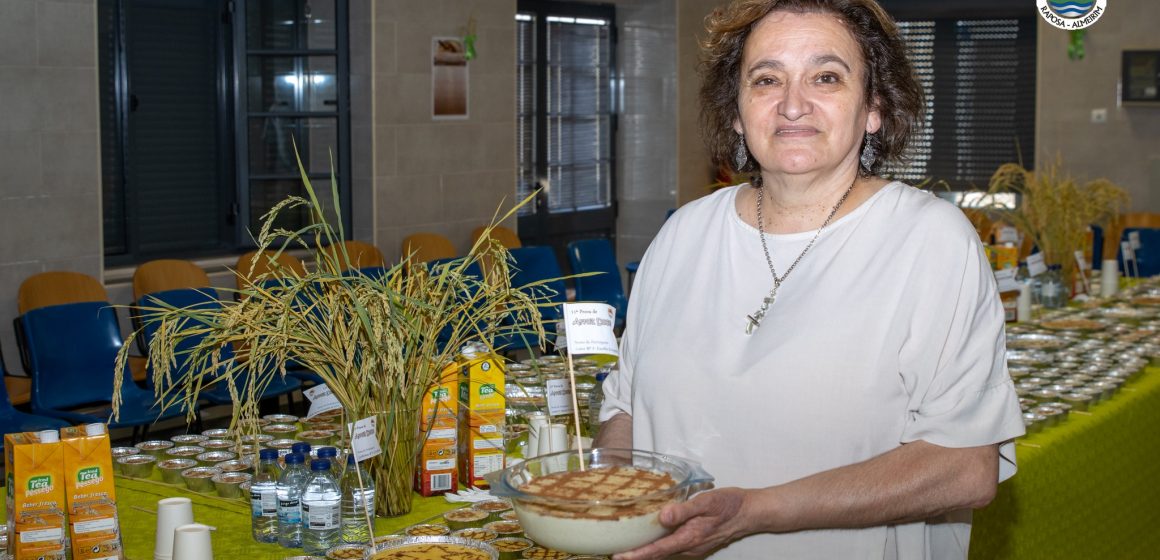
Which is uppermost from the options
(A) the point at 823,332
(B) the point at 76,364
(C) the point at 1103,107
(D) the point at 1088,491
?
(C) the point at 1103,107

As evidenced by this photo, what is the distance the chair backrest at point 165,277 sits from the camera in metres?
6.14

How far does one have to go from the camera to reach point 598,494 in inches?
67.4

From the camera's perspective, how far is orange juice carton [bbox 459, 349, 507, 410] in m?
2.72

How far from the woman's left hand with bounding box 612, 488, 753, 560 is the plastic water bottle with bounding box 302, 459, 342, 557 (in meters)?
0.87

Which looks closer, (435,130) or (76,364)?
(76,364)

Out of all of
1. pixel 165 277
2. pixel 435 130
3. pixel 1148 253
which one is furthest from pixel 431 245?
pixel 1148 253

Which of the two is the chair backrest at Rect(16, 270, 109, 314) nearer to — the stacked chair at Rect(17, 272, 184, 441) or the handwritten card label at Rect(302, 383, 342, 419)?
the stacked chair at Rect(17, 272, 184, 441)

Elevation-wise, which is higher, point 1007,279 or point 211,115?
point 211,115

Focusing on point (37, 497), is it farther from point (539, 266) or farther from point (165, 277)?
point (539, 266)

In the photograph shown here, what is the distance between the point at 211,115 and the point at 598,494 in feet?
20.3

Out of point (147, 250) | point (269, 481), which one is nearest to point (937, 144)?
point (147, 250)

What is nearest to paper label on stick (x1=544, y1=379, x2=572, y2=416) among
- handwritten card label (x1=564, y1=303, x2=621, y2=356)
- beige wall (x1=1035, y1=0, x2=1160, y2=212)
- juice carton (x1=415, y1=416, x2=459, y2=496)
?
juice carton (x1=415, y1=416, x2=459, y2=496)

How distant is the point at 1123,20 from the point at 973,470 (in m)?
9.52

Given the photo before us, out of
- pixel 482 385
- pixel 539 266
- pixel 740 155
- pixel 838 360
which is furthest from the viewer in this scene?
pixel 539 266
